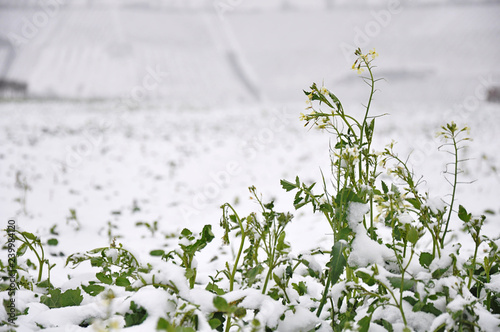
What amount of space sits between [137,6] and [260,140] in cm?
4295

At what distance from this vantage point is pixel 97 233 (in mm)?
2875

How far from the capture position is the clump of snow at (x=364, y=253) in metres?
1.05

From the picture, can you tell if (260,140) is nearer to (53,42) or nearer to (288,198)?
(288,198)

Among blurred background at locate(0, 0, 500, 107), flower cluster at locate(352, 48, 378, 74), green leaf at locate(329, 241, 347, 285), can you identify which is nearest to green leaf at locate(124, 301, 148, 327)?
green leaf at locate(329, 241, 347, 285)

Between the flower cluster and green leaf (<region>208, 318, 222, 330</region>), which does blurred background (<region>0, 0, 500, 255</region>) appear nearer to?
the flower cluster

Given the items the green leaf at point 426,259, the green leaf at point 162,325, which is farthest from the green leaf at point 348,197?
the green leaf at point 162,325

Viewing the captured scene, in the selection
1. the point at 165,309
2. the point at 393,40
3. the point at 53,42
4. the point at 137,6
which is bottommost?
the point at 165,309

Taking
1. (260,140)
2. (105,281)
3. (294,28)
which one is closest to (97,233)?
(105,281)

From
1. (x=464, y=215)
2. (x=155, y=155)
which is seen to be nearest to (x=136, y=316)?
(x=464, y=215)

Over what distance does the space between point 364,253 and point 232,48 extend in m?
36.3

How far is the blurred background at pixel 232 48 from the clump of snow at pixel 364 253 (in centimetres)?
1832

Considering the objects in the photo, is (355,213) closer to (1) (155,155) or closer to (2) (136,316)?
(2) (136,316)

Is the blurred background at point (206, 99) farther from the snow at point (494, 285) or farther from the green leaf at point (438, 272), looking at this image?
the snow at point (494, 285)

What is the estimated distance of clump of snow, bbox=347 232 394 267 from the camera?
1050 mm
